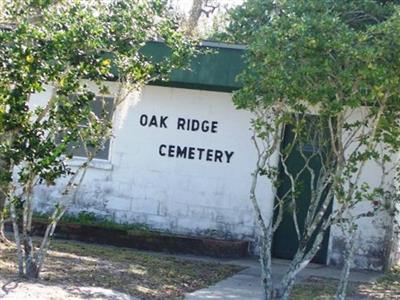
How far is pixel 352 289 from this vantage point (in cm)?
1071

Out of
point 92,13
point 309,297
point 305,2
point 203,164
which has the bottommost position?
point 309,297

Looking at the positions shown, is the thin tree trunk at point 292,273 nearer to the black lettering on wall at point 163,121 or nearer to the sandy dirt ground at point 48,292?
the sandy dirt ground at point 48,292

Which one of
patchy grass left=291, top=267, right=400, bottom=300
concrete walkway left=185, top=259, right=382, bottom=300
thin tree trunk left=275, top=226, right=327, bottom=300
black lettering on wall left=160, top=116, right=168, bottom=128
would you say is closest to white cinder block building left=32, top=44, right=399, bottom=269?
black lettering on wall left=160, top=116, right=168, bottom=128

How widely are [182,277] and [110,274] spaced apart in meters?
1.02

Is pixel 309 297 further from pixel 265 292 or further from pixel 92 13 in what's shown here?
→ pixel 92 13

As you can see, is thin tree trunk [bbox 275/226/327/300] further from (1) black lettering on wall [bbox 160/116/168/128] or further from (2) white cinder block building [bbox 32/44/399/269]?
(1) black lettering on wall [bbox 160/116/168/128]

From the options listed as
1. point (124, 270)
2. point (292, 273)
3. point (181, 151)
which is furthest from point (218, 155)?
point (292, 273)

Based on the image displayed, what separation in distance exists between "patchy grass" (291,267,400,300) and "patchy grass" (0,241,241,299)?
1126 mm

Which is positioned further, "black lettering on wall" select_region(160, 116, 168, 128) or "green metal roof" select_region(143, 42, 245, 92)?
"black lettering on wall" select_region(160, 116, 168, 128)

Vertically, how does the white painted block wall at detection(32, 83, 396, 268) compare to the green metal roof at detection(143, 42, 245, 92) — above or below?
below

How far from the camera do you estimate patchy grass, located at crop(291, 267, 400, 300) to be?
995 cm

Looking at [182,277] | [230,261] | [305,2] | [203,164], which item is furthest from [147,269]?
[305,2]

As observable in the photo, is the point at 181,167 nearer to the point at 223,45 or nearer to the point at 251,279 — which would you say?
the point at 223,45

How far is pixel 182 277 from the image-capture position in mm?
10438
